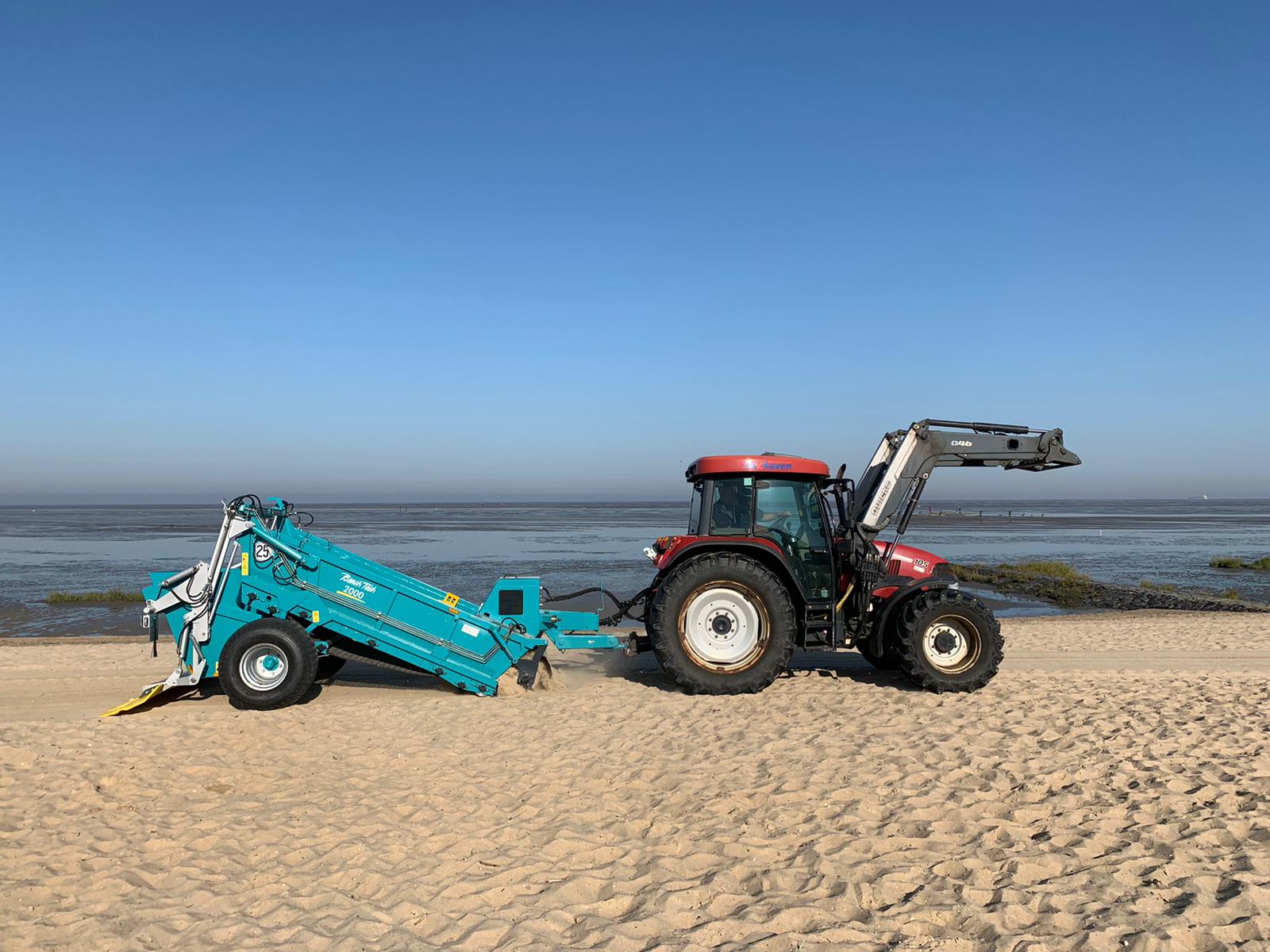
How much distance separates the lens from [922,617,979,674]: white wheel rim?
296 inches

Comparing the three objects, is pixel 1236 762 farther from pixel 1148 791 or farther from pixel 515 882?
pixel 515 882

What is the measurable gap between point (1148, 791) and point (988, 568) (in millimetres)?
19073

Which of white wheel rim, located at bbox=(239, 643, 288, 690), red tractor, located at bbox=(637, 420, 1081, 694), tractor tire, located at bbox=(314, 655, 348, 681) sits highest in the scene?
red tractor, located at bbox=(637, 420, 1081, 694)

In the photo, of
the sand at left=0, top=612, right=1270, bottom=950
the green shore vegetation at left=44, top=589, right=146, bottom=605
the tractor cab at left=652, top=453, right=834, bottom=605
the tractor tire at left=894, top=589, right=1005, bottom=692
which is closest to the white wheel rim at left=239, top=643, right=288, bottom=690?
the sand at left=0, top=612, right=1270, bottom=950

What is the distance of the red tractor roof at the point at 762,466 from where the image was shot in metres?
7.69

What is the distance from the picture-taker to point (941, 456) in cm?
792

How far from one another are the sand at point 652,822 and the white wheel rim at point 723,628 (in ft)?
1.41

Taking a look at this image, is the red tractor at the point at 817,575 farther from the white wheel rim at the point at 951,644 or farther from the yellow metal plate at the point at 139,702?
the yellow metal plate at the point at 139,702

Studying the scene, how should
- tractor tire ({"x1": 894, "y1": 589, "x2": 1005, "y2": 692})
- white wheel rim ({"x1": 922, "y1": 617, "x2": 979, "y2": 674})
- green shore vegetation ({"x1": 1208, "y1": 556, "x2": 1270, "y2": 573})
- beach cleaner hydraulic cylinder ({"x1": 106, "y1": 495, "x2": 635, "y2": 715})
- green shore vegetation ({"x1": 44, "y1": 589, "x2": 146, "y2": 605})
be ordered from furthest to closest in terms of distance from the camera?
green shore vegetation ({"x1": 1208, "y1": 556, "x2": 1270, "y2": 573}) < green shore vegetation ({"x1": 44, "y1": 589, "x2": 146, "y2": 605}) < white wheel rim ({"x1": 922, "y1": 617, "x2": 979, "y2": 674}) < tractor tire ({"x1": 894, "y1": 589, "x2": 1005, "y2": 692}) < beach cleaner hydraulic cylinder ({"x1": 106, "y1": 495, "x2": 635, "y2": 715})

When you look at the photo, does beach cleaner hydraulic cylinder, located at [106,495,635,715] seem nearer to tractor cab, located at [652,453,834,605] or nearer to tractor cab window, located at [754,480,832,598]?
tractor cab, located at [652,453,834,605]

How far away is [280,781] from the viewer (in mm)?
5469

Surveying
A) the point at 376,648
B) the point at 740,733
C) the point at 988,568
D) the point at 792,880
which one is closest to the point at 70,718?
the point at 376,648

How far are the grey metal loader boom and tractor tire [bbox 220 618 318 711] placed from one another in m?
5.42

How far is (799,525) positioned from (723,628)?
1.27 meters
